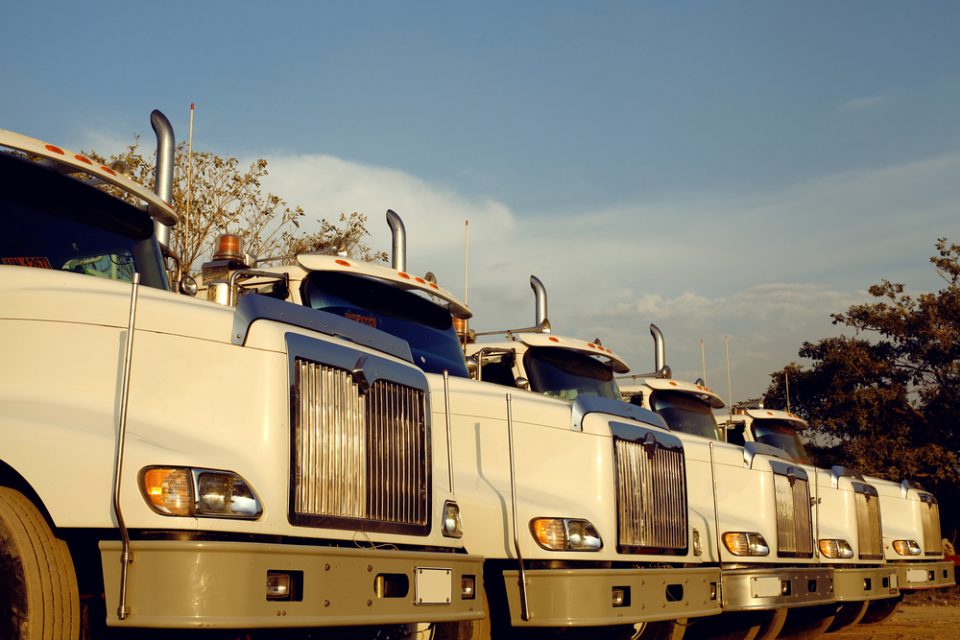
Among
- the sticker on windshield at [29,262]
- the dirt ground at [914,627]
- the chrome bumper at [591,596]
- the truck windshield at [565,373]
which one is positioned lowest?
the dirt ground at [914,627]

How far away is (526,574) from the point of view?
767cm

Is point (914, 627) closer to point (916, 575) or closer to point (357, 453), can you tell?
point (916, 575)

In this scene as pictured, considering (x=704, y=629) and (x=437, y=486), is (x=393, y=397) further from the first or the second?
(x=704, y=629)

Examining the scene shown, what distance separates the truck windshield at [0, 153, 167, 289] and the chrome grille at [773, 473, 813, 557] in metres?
6.85

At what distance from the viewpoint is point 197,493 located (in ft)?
16.6

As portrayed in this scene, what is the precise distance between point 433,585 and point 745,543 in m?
5.31

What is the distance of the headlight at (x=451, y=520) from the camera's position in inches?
266

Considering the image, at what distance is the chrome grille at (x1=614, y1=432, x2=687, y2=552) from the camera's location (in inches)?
337

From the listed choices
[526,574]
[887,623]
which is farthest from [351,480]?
[887,623]

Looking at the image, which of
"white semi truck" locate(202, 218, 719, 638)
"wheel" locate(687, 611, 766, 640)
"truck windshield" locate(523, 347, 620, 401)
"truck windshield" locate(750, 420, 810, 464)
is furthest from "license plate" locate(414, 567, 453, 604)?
"truck windshield" locate(750, 420, 810, 464)

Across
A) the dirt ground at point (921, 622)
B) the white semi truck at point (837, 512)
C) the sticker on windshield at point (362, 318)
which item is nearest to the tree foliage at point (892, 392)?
the dirt ground at point (921, 622)

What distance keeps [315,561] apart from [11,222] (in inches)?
106

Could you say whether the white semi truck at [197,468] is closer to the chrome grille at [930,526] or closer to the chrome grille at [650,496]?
the chrome grille at [650,496]

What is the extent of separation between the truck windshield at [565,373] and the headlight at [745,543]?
1.72m
